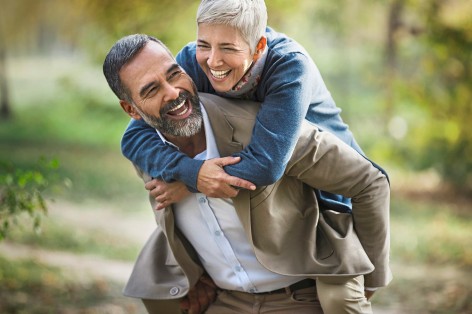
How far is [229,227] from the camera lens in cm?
231

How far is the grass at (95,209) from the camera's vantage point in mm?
5223

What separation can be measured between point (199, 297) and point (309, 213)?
53 centimetres

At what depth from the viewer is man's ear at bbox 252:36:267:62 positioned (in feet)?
7.45

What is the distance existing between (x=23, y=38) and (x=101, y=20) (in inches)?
114

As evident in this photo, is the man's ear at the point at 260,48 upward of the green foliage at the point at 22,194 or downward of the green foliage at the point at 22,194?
upward

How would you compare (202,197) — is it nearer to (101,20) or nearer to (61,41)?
(101,20)

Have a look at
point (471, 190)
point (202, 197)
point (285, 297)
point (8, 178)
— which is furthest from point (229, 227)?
point (471, 190)

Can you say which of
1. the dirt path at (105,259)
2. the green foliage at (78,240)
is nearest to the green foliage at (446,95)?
the dirt path at (105,259)

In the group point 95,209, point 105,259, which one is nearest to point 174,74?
point 105,259

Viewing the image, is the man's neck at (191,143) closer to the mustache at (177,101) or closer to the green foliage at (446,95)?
the mustache at (177,101)

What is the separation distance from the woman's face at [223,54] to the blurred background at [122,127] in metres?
1.07

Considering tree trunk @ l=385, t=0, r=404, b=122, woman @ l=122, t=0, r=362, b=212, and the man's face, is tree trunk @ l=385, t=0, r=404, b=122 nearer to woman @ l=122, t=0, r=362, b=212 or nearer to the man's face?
woman @ l=122, t=0, r=362, b=212

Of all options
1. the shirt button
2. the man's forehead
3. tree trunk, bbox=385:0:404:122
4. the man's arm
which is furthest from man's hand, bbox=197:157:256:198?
tree trunk, bbox=385:0:404:122

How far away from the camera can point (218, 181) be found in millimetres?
2117
